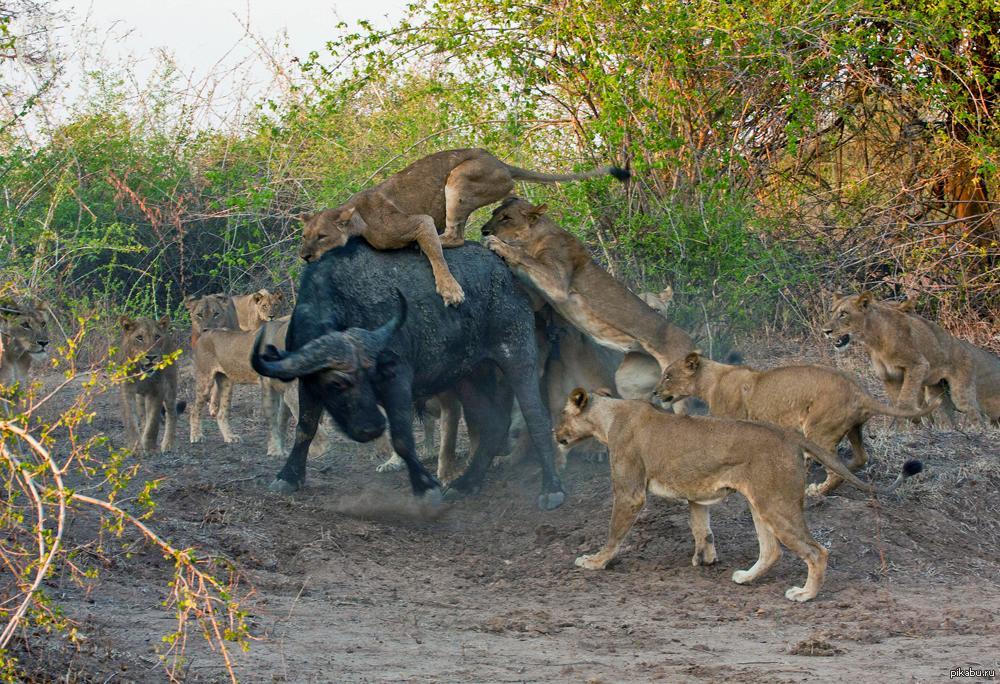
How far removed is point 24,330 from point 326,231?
2.62 metres

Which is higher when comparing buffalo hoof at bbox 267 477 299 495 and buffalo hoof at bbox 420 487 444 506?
buffalo hoof at bbox 267 477 299 495

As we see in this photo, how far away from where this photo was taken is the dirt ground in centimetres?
523

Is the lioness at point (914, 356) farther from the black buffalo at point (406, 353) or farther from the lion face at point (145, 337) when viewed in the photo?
the lion face at point (145, 337)

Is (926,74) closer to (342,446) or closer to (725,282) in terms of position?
(725,282)

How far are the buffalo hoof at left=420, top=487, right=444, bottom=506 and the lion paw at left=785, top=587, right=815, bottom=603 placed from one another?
2.72 meters

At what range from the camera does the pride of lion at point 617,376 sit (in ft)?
22.5

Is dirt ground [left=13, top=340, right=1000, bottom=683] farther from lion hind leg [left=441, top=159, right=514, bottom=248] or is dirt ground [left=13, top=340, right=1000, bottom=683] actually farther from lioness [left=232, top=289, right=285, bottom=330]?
lioness [left=232, top=289, right=285, bottom=330]

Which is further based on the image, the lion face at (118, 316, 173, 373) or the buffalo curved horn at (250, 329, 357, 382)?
the lion face at (118, 316, 173, 373)

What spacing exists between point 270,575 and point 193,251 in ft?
29.4

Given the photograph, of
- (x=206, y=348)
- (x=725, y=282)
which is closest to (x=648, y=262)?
(x=725, y=282)

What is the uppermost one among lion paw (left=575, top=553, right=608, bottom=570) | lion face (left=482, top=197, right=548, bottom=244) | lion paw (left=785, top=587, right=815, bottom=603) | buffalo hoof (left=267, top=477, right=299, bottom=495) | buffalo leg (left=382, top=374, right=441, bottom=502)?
lion face (left=482, top=197, right=548, bottom=244)

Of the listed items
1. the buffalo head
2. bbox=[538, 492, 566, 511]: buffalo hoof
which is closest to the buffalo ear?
the buffalo head

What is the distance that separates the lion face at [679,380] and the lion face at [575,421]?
1110 mm

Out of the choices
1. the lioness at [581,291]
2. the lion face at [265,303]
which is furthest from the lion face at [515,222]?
the lion face at [265,303]
